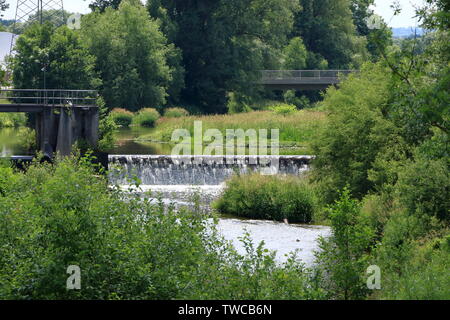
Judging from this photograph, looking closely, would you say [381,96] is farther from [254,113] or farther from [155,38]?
[155,38]

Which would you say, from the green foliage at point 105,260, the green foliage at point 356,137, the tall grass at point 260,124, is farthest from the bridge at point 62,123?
the green foliage at point 105,260

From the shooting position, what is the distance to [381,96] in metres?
21.5

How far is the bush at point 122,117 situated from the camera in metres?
51.3

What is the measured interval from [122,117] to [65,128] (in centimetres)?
1965

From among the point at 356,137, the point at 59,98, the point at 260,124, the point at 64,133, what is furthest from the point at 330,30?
the point at 356,137

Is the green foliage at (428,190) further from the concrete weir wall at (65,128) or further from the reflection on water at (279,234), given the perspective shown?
the concrete weir wall at (65,128)

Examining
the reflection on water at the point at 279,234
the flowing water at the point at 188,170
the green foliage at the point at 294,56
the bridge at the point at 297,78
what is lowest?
the reflection on water at the point at 279,234

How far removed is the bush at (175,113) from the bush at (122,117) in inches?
139

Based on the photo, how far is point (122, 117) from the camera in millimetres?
51844

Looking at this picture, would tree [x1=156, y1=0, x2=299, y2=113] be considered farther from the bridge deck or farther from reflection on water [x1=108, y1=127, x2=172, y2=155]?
the bridge deck

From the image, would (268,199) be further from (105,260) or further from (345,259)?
(105,260)

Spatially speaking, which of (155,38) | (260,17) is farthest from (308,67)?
(155,38)

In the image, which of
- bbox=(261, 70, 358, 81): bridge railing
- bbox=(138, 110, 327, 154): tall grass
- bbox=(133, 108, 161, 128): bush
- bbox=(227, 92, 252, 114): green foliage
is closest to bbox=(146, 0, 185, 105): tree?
bbox=(227, 92, 252, 114): green foliage

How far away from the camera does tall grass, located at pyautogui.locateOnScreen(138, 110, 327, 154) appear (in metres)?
39.5
